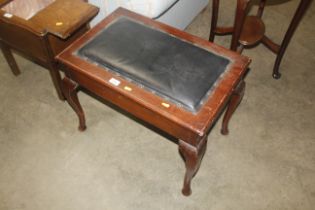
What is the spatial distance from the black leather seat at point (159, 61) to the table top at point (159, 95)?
0.05ft

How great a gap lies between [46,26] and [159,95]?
72cm

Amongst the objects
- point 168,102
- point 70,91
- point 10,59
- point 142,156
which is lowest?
point 142,156

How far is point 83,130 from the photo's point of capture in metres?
1.72

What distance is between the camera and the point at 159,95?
1.19m

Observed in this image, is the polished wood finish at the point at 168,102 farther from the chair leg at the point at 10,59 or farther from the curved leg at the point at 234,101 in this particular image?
the chair leg at the point at 10,59

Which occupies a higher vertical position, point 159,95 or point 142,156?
point 159,95

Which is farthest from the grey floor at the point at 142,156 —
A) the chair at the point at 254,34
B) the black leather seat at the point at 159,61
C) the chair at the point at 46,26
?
the black leather seat at the point at 159,61

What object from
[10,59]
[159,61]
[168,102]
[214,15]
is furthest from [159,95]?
[10,59]

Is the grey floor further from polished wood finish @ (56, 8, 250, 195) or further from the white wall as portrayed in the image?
the white wall

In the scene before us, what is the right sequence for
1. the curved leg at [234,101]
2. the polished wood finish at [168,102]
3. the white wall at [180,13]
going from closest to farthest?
the polished wood finish at [168,102], the curved leg at [234,101], the white wall at [180,13]

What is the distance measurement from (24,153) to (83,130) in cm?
33

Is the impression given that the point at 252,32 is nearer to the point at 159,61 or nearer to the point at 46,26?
the point at 159,61

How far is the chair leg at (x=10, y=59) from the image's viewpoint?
5.99 ft

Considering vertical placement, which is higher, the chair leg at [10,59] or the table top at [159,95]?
the table top at [159,95]
